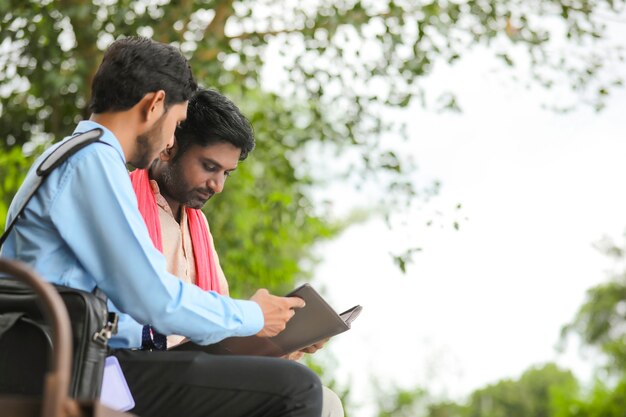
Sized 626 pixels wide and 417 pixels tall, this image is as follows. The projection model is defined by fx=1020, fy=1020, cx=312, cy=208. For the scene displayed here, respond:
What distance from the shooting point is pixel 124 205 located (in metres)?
Result: 1.98

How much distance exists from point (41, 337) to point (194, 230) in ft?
3.26

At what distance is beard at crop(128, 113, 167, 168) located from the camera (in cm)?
220

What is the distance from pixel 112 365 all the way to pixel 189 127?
0.90 m

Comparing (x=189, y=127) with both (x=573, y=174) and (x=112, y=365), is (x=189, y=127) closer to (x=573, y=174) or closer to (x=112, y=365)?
(x=112, y=365)

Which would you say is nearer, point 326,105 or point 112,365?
point 112,365

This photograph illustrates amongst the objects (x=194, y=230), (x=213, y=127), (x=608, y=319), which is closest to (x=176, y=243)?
(x=194, y=230)

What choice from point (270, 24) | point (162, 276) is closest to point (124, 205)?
point (162, 276)

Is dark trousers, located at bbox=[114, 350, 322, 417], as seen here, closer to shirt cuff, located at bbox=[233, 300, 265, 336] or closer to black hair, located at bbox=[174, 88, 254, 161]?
shirt cuff, located at bbox=[233, 300, 265, 336]

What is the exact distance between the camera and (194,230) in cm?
288

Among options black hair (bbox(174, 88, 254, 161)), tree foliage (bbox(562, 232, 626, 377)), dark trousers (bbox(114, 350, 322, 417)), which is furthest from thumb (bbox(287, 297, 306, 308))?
tree foliage (bbox(562, 232, 626, 377))

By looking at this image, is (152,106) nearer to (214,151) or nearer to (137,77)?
(137,77)

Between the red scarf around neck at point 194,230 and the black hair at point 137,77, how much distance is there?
493 mm

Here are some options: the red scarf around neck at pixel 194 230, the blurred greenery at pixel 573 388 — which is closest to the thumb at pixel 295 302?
the red scarf around neck at pixel 194 230

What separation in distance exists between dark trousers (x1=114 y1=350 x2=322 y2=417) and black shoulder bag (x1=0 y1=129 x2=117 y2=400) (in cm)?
21
